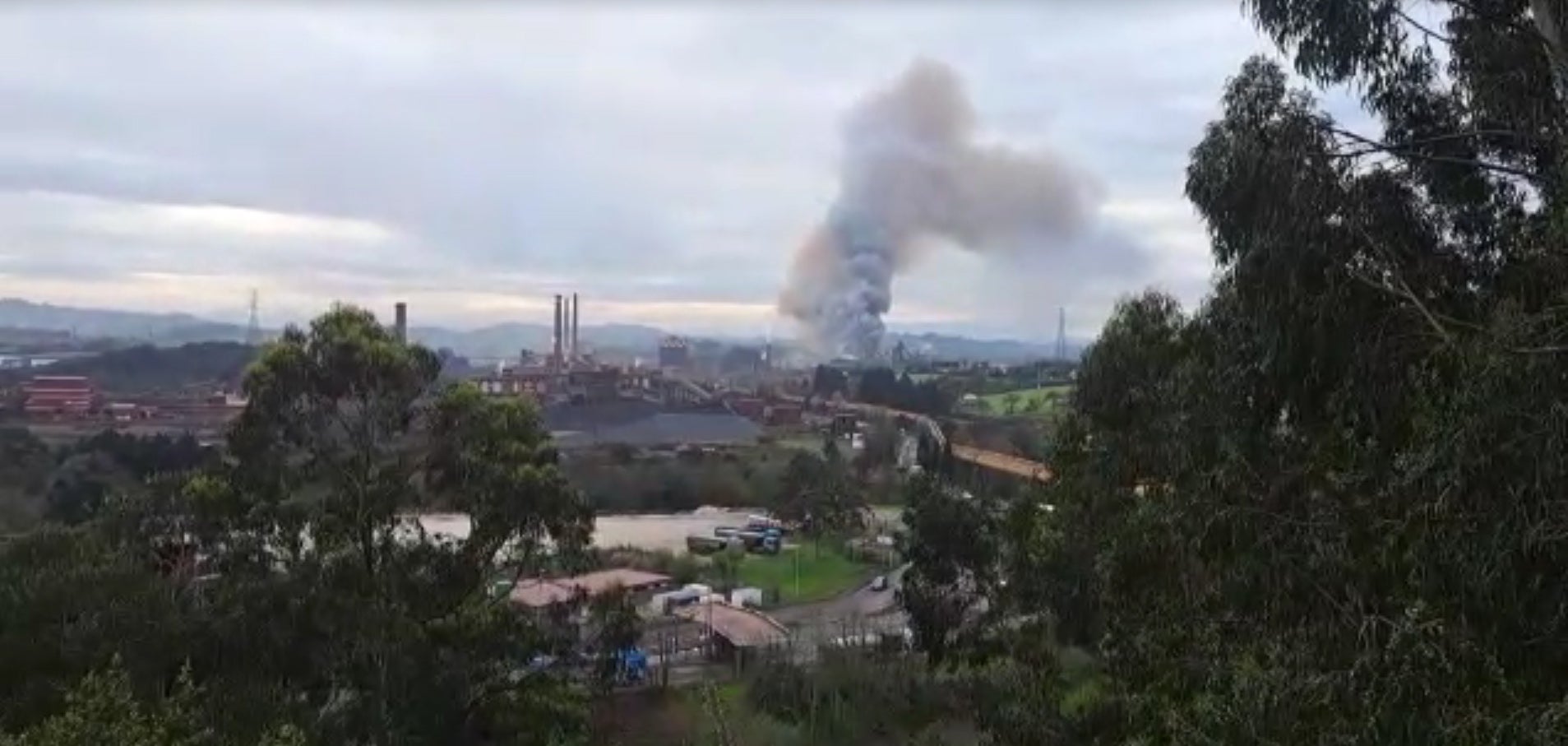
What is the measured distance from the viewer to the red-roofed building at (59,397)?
31672mm

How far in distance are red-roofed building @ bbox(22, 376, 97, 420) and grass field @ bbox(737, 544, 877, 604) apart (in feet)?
54.0

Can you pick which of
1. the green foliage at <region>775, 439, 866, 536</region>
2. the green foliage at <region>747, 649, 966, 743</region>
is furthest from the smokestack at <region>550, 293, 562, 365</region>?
the green foliage at <region>747, 649, 966, 743</region>

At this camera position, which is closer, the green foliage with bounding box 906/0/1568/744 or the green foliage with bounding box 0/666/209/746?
the green foliage with bounding box 906/0/1568/744

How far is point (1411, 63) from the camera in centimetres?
597

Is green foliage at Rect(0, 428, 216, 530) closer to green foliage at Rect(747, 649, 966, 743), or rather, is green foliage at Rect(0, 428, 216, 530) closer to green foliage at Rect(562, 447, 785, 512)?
green foliage at Rect(747, 649, 966, 743)

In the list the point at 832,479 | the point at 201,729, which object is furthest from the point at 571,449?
the point at 201,729

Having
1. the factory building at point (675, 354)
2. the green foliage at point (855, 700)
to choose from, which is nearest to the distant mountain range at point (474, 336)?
the factory building at point (675, 354)

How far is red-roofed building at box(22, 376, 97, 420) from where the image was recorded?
31.7m

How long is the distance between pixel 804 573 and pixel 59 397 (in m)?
19.6

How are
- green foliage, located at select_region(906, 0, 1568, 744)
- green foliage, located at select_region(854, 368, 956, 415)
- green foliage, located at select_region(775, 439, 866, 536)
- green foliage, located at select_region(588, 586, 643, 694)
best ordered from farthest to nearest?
green foliage, located at select_region(854, 368, 956, 415) < green foliage, located at select_region(775, 439, 866, 536) < green foliage, located at select_region(588, 586, 643, 694) < green foliage, located at select_region(906, 0, 1568, 744)

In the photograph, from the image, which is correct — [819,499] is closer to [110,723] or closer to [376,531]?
[376,531]

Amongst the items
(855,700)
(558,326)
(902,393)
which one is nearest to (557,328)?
(558,326)

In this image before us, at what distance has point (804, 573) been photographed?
29.0 m

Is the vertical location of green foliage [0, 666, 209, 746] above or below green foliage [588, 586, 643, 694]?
above
